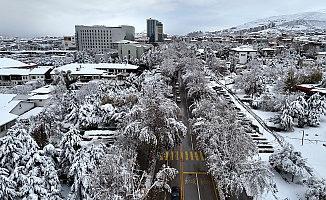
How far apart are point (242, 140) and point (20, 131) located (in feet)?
47.0

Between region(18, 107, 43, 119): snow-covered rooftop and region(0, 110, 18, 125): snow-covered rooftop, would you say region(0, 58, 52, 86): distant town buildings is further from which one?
region(0, 110, 18, 125): snow-covered rooftop

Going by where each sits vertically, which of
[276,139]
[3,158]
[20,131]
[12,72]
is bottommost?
[276,139]

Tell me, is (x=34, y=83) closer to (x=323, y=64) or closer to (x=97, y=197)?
(x=97, y=197)

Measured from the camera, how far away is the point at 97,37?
11288cm

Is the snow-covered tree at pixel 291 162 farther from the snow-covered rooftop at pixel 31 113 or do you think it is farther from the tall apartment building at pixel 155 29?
the tall apartment building at pixel 155 29

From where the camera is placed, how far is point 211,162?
Result: 1609cm

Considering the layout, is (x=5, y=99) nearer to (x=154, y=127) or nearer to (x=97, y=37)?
(x=154, y=127)

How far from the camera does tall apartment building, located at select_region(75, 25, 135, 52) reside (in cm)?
11134

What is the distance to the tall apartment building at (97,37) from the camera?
11134cm

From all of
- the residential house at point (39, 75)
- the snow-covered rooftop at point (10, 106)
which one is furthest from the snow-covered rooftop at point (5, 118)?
the residential house at point (39, 75)

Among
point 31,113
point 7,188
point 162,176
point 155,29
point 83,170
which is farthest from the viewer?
point 155,29

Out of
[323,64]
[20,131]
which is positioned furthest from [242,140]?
[323,64]

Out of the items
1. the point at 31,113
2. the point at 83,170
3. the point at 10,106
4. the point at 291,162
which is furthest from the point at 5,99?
the point at 291,162

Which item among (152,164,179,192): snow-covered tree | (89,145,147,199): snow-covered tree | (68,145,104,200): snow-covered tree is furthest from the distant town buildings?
(89,145,147,199): snow-covered tree
